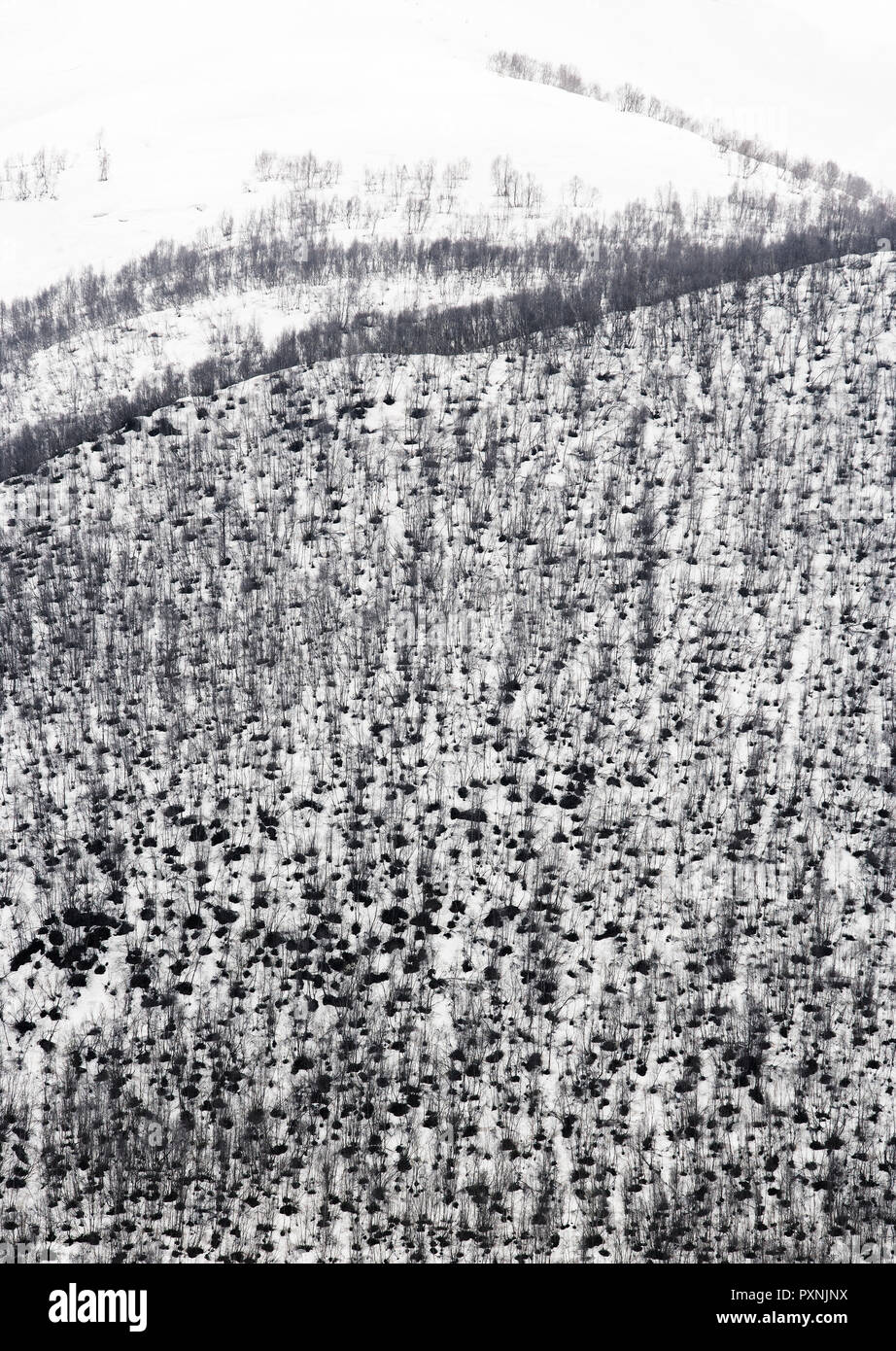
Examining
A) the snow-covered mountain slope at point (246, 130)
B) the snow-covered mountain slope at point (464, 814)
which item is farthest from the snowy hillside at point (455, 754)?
the snow-covered mountain slope at point (246, 130)

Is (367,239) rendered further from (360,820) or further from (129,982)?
(129,982)

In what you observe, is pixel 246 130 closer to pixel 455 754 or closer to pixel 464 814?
pixel 455 754

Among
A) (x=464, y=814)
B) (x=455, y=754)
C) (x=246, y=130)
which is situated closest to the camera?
(x=464, y=814)

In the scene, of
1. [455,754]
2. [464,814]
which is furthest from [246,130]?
[464,814]

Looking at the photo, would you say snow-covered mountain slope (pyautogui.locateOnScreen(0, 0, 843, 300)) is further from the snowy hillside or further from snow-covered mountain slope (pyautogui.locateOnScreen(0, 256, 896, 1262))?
snow-covered mountain slope (pyautogui.locateOnScreen(0, 256, 896, 1262))

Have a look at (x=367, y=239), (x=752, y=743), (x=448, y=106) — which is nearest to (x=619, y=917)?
(x=752, y=743)

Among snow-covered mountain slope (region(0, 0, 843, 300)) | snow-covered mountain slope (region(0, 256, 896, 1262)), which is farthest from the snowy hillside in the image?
snow-covered mountain slope (region(0, 0, 843, 300))

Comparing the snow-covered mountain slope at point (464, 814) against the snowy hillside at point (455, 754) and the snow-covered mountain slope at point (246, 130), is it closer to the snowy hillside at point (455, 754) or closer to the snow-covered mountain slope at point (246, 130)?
the snowy hillside at point (455, 754)
